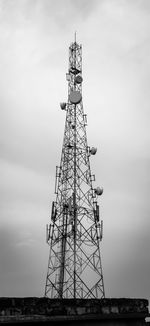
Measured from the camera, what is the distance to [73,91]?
2292cm

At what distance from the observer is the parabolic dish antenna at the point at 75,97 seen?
22562 millimetres

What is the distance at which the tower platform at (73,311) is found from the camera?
6695 millimetres

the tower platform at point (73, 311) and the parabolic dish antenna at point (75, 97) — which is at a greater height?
the parabolic dish antenna at point (75, 97)

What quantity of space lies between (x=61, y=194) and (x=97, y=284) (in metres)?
5.89

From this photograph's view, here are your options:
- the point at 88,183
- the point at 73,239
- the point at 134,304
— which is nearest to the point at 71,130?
the point at 88,183

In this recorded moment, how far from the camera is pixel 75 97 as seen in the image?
22.6 m

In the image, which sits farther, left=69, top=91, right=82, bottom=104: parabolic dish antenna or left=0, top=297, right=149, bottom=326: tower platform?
left=69, top=91, right=82, bottom=104: parabolic dish antenna

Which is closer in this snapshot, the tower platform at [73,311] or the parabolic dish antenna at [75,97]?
the tower platform at [73,311]

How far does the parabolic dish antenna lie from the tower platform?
15901 mm

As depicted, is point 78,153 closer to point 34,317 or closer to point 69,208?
point 69,208

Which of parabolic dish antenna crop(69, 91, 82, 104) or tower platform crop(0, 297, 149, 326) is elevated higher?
parabolic dish antenna crop(69, 91, 82, 104)

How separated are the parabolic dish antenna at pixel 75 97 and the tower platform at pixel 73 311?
15901 mm

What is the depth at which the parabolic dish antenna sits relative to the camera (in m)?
22.6

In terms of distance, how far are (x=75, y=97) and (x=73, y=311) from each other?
16960 mm
